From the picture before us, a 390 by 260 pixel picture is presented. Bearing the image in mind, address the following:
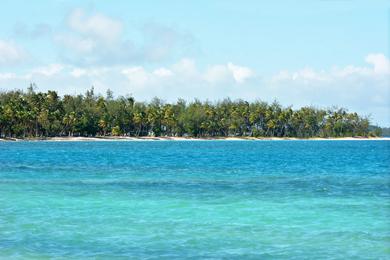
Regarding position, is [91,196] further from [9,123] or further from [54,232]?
[9,123]

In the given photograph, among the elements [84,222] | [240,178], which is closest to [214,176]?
[240,178]

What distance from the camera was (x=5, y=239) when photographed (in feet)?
77.4

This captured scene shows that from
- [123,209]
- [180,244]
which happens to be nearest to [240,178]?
[123,209]

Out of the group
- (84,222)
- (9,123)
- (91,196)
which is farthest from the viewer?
(9,123)

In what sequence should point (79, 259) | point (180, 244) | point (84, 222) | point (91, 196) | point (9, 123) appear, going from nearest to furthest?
point (79, 259) → point (180, 244) → point (84, 222) → point (91, 196) → point (9, 123)

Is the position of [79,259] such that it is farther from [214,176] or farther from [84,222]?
[214,176]

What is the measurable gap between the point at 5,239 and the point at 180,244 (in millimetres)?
6155

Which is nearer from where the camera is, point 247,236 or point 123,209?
point 247,236

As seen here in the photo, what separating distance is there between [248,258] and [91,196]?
1973 centimetres

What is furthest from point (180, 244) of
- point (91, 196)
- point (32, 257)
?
point (91, 196)

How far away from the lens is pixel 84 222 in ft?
91.5

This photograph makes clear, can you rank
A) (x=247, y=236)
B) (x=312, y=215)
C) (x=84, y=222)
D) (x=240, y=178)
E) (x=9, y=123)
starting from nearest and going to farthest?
1. (x=247, y=236)
2. (x=84, y=222)
3. (x=312, y=215)
4. (x=240, y=178)
5. (x=9, y=123)

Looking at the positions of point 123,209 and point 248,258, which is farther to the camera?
point 123,209

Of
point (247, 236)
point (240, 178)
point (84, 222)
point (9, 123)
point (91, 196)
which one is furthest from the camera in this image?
point (9, 123)
